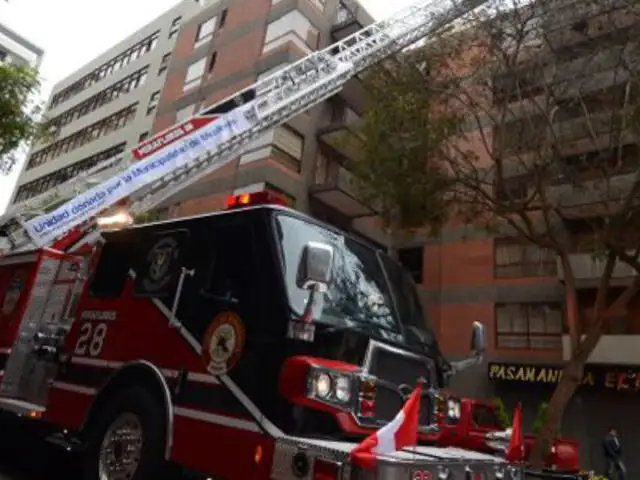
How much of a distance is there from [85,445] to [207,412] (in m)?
1.56

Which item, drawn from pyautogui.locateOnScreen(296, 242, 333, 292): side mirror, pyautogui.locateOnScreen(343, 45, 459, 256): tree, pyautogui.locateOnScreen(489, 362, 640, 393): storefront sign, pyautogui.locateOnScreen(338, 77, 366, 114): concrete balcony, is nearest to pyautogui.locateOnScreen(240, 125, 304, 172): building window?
pyautogui.locateOnScreen(338, 77, 366, 114): concrete balcony

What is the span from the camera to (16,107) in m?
10.5

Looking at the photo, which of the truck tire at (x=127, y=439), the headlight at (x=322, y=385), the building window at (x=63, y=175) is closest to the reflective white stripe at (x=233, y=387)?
the headlight at (x=322, y=385)

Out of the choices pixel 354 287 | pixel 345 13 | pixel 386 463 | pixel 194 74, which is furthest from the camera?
pixel 194 74

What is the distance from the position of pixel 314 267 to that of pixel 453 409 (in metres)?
2.23

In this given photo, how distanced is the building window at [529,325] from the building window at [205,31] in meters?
17.9

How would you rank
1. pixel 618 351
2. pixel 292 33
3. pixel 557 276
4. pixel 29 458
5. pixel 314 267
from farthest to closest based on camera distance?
pixel 292 33, pixel 557 276, pixel 618 351, pixel 29 458, pixel 314 267

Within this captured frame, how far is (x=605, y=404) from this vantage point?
1727 cm

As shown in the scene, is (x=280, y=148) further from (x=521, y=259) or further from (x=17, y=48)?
(x=17, y=48)

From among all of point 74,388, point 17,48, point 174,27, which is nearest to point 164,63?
point 174,27

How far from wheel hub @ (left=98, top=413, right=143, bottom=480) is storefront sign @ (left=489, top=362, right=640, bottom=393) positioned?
14.8 metres

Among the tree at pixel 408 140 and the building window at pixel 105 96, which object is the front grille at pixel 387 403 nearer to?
the tree at pixel 408 140

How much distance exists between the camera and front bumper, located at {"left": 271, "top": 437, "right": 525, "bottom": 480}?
9.78 feet

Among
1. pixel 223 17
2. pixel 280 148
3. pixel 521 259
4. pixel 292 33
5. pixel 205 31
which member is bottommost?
pixel 521 259
